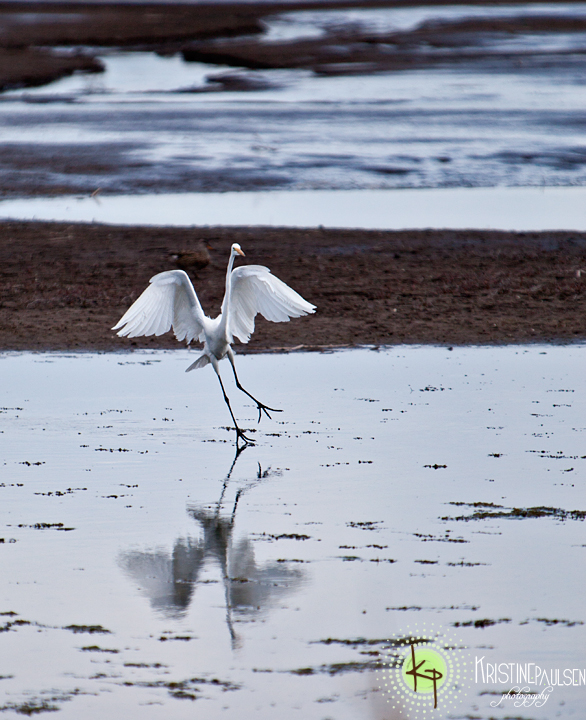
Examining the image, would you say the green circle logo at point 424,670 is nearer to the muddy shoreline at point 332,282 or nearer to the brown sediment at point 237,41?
the muddy shoreline at point 332,282

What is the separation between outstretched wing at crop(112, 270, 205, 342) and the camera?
8.63 meters

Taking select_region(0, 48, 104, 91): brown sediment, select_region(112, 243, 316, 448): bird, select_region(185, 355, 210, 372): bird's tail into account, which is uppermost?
select_region(0, 48, 104, 91): brown sediment

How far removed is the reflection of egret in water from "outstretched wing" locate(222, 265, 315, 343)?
9.41 feet

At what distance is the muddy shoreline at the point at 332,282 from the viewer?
1120 cm

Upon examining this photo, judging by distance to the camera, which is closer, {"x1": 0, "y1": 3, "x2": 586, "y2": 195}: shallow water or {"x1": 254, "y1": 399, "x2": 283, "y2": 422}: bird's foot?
{"x1": 254, "y1": 399, "x2": 283, "y2": 422}: bird's foot

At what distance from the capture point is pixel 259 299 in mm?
9016

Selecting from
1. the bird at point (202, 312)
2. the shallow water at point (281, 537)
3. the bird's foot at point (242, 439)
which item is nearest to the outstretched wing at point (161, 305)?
the bird at point (202, 312)

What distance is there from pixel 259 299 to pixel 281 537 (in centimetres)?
327

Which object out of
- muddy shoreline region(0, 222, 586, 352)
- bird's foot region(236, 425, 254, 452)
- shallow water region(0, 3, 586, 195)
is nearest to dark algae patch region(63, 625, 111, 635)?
bird's foot region(236, 425, 254, 452)

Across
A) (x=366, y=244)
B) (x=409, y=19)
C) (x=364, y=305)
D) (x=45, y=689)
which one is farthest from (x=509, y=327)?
(x=409, y=19)

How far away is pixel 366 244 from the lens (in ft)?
47.4

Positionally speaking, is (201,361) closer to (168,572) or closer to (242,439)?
(242,439)

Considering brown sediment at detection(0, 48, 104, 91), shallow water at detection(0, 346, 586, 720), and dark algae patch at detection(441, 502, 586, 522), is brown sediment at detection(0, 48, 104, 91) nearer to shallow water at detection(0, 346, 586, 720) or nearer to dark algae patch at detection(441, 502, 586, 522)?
shallow water at detection(0, 346, 586, 720)

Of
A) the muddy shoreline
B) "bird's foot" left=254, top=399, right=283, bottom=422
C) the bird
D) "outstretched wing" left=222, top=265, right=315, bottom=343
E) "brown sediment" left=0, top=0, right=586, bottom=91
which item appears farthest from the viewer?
"brown sediment" left=0, top=0, right=586, bottom=91
